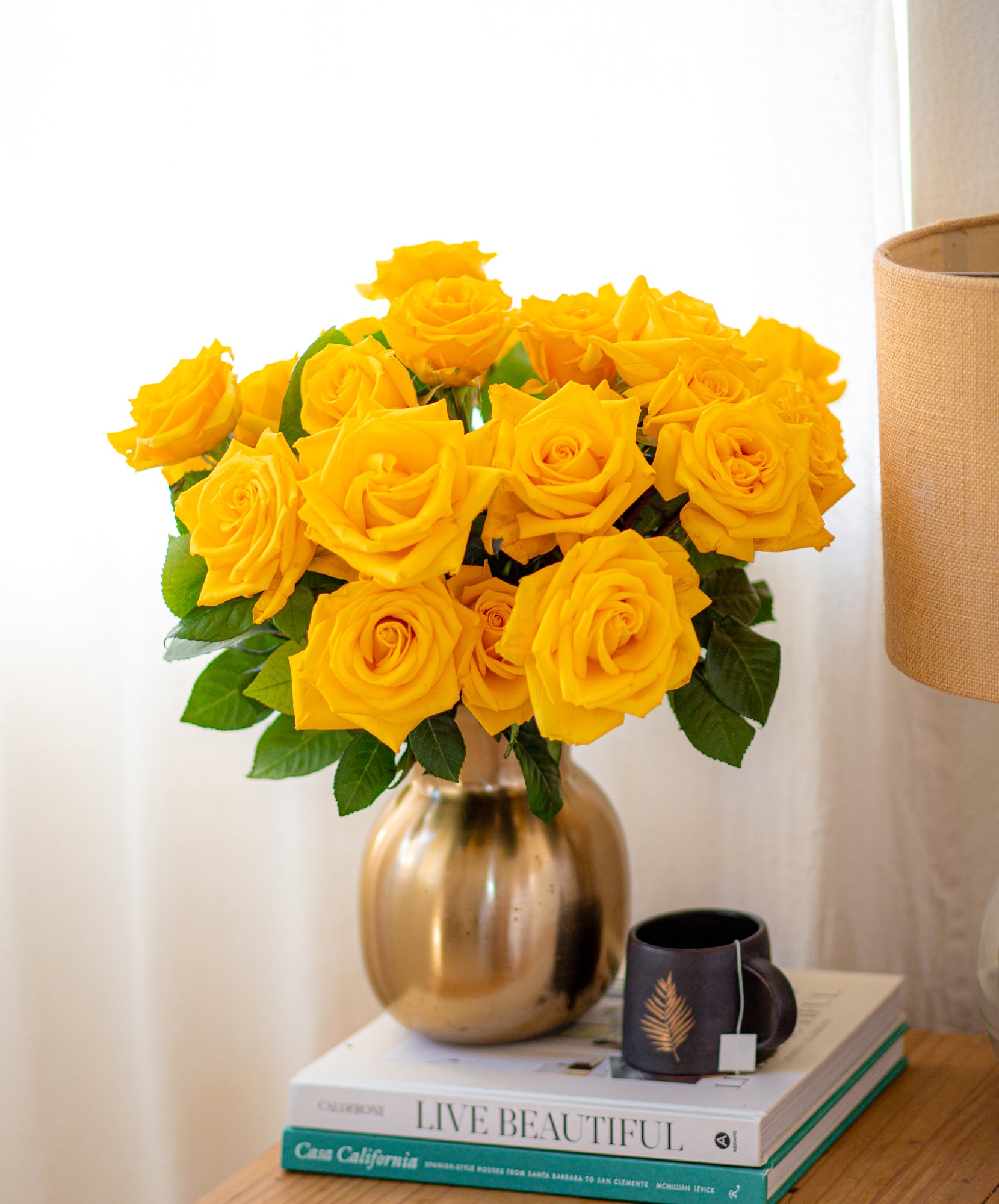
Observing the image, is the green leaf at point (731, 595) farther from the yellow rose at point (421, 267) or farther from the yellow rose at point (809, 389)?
the yellow rose at point (421, 267)

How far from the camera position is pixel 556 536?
703 mm

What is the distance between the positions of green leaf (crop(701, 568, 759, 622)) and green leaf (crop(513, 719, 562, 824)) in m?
0.13

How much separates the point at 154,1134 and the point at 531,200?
0.88m

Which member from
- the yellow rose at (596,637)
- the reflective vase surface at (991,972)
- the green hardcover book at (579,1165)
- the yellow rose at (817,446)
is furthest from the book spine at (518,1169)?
the yellow rose at (817,446)

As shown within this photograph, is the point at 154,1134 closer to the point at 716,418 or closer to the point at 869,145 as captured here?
the point at 716,418

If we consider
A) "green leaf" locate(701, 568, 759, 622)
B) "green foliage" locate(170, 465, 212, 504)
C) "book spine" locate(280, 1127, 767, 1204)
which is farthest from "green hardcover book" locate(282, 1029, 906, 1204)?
"green foliage" locate(170, 465, 212, 504)

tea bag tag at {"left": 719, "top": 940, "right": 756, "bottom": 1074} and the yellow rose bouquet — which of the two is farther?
tea bag tag at {"left": 719, "top": 940, "right": 756, "bottom": 1074}

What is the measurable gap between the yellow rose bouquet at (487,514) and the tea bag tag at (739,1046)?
0.44ft

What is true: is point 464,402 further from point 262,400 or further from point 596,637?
point 596,637

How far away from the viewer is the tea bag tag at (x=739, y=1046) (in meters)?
0.79

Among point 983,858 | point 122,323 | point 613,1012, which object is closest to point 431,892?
point 613,1012

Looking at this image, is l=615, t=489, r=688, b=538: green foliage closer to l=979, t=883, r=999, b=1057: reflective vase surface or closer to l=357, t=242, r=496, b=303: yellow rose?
l=357, t=242, r=496, b=303: yellow rose

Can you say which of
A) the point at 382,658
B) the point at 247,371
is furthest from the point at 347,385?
the point at 247,371

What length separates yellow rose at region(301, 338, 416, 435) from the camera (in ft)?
2.38
